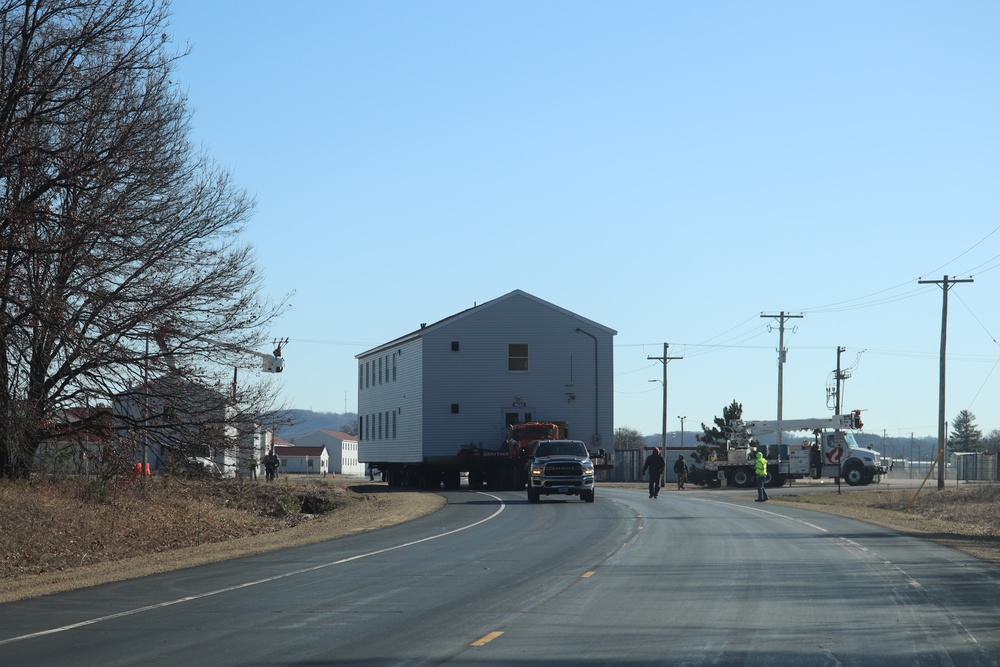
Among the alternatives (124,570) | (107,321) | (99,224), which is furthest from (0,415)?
(124,570)

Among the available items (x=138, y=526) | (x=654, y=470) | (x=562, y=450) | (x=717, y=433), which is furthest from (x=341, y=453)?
(x=138, y=526)

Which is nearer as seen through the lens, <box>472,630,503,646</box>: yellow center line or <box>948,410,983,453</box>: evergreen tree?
<box>472,630,503,646</box>: yellow center line

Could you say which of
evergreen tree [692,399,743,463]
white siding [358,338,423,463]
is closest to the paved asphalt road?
A: white siding [358,338,423,463]

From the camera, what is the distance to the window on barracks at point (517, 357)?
54.5m

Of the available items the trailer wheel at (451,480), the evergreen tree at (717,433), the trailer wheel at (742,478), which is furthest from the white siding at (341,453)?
the trailer wheel at (451,480)

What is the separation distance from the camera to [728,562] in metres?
17.8

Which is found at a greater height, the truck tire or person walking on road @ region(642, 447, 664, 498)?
person walking on road @ region(642, 447, 664, 498)

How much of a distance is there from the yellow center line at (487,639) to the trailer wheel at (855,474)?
5523 centimetres

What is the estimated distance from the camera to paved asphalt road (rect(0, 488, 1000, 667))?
32.6 ft

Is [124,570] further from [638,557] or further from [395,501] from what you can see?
[395,501]

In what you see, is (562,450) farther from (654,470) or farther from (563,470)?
(654,470)

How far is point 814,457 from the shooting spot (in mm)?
62656

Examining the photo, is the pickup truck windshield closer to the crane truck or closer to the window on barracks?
the window on barracks

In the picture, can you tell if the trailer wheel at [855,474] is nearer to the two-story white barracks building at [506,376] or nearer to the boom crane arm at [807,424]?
the boom crane arm at [807,424]
